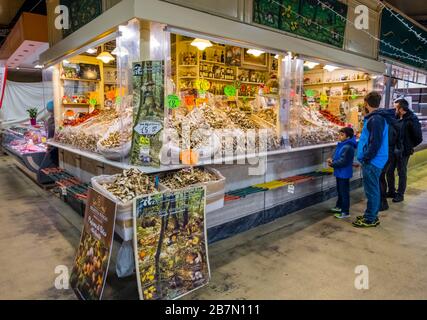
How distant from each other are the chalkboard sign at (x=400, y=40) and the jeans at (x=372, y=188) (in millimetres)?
3790

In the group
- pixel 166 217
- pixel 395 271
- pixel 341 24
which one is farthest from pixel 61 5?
pixel 395 271

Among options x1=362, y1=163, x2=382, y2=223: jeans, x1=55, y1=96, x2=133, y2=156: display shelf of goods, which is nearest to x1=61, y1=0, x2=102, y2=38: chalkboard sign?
x1=55, y1=96, x2=133, y2=156: display shelf of goods

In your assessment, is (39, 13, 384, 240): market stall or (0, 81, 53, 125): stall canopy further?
(0, 81, 53, 125): stall canopy

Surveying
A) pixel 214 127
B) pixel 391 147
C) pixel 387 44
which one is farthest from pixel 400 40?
pixel 214 127

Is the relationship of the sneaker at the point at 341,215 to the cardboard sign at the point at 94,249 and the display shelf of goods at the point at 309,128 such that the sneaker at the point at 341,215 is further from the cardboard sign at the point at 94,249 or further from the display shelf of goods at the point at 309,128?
the cardboard sign at the point at 94,249

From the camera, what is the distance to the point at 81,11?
428cm

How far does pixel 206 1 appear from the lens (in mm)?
3377

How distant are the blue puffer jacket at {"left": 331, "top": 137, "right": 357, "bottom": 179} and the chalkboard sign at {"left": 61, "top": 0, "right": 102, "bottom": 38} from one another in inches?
143

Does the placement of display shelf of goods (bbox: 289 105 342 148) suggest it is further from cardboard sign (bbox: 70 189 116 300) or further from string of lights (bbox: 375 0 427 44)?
cardboard sign (bbox: 70 189 116 300)

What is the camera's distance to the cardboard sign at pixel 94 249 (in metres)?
2.39

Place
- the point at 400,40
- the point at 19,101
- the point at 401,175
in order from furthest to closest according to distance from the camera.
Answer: the point at 19,101
the point at 400,40
the point at 401,175

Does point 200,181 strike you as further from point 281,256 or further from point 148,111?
point 281,256

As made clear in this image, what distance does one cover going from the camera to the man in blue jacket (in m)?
3.99

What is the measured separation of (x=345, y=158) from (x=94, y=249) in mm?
3482
